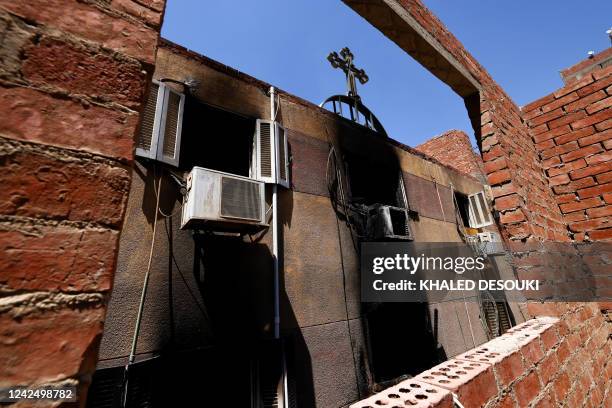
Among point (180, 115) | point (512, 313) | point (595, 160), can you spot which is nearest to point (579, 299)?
point (595, 160)

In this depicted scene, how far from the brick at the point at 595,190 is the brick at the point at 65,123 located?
347 centimetres

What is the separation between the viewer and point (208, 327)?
299cm

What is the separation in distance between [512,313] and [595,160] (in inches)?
286

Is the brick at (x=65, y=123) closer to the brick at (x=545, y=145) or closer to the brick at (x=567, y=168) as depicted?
the brick at (x=567, y=168)

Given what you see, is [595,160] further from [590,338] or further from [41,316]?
[41,316]

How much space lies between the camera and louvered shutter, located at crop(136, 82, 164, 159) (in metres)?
3.10

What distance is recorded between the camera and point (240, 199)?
318 centimetres

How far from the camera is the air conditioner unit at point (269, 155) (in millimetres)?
3986

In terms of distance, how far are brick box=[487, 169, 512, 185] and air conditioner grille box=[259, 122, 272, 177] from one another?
9.04 ft

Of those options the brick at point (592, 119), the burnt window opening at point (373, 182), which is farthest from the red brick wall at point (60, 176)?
the burnt window opening at point (373, 182)

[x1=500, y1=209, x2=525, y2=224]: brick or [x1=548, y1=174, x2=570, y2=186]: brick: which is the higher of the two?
[x1=548, y1=174, x2=570, y2=186]: brick

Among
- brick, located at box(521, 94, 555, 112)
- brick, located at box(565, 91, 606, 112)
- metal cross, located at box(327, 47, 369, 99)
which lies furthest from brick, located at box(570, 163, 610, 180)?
metal cross, located at box(327, 47, 369, 99)

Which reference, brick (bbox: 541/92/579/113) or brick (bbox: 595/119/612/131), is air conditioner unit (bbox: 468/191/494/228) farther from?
brick (bbox: 595/119/612/131)

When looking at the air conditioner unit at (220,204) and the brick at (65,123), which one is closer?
the brick at (65,123)
